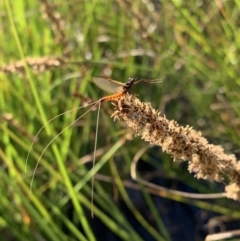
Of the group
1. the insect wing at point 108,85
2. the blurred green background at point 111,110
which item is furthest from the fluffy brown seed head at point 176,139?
the blurred green background at point 111,110

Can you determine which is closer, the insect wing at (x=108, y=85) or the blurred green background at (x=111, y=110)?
the insect wing at (x=108, y=85)

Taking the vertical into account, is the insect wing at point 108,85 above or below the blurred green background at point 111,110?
below

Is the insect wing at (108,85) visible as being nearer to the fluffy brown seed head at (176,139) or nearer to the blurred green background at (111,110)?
the fluffy brown seed head at (176,139)

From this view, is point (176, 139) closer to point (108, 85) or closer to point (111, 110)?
point (108, 85)

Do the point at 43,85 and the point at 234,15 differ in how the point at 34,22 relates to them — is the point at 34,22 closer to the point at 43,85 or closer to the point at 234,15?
the point at 43,85

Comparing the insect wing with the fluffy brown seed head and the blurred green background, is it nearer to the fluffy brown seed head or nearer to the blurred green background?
the fluffy brown seed head

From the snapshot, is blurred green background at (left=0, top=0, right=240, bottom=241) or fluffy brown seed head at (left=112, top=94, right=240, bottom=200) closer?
fluffy brown seed head at (left=112, top=94, right=240, bottom=200)

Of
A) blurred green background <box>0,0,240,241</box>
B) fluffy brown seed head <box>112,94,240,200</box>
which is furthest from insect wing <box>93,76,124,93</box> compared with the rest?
blurred green background <box>0,0,240,241</box>

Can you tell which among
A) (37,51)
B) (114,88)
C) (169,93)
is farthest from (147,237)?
(114,88)
